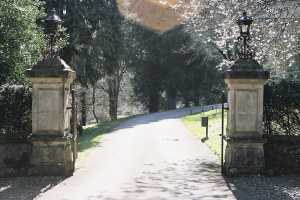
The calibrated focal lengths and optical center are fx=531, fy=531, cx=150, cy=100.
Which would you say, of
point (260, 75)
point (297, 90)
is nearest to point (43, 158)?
point (260, 75)

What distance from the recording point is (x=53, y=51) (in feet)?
41.3

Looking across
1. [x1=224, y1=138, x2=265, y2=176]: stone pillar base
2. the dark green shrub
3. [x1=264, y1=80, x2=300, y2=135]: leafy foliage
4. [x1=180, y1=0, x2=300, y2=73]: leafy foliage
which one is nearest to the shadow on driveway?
the dark green shrub

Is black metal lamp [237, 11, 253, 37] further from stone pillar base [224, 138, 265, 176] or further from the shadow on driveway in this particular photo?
the shadow on driveway

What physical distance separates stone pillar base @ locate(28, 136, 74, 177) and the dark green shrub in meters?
0.79

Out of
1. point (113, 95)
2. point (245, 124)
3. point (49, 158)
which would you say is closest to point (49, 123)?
point (49, 158)

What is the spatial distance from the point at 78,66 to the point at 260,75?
1500 cm

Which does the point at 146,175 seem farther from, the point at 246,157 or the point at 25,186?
the point at 25,186

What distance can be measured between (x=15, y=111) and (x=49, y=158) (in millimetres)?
1568

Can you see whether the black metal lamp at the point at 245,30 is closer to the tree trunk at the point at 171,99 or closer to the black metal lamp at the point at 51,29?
the black metal lamp at the point at 51,29

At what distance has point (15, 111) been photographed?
12828 millimetres

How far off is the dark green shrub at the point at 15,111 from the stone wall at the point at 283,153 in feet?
18.9

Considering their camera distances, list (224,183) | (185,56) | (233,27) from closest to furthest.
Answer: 1. (224,183)
2. (233,27)
3. (185,56)

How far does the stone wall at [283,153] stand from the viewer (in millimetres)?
12461

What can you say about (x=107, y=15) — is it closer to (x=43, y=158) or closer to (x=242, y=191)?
(x=43, y=158)
